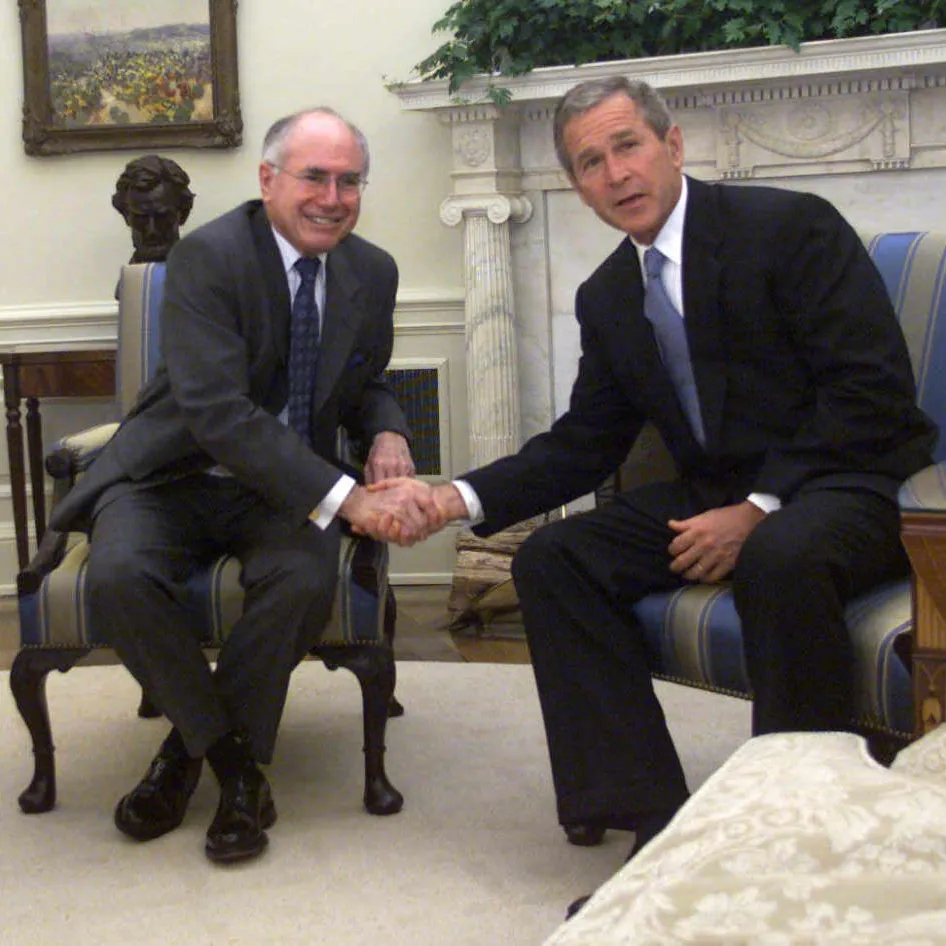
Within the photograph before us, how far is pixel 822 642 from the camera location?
217 centimetres

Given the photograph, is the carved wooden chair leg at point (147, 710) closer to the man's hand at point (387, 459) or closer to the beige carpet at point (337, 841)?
the beige carpet at point (337, 841)

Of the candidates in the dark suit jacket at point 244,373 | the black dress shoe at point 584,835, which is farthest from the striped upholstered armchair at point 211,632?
the black dress shoe at point 584,835

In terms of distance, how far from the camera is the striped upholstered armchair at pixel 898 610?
78.9 inches

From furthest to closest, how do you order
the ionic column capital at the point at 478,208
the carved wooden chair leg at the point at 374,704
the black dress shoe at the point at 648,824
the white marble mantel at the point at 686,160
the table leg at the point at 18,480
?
the ionic column capital at the point at 478,208 < the table leg at the point at 18,480 < the white marble mantel at the point at 686,160 < the carved wooden chair leg at the point at 374,704 < the black dress shoe at the point at 648,824

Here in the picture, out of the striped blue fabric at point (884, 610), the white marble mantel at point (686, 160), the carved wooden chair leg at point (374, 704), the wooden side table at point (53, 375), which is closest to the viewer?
the striped blue fabric at point (884, 610)

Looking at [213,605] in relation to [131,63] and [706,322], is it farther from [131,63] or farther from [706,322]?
[131,63]

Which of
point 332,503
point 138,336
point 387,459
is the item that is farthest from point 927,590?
point 138,336

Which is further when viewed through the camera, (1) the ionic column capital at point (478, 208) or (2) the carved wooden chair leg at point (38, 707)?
(1) the ionic column capital at point (478, 208)

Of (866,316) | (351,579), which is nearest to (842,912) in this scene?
(866,316)

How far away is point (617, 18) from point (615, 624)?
254cm

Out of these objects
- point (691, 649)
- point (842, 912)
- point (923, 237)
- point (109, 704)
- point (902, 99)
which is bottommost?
point (109, 704)

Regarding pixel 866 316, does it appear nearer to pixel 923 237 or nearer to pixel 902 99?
pixel 923 237

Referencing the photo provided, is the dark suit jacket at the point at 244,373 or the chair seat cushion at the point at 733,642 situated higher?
the dark suit jacket at the point at 244,373

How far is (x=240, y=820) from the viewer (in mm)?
2686
